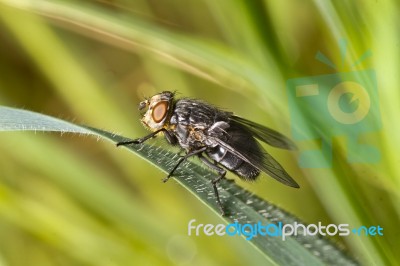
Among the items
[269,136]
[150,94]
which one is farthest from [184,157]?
[150,94]

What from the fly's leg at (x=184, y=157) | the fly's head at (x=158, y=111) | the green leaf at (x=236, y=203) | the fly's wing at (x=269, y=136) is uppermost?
the fly's wing at (x=269, y=136)

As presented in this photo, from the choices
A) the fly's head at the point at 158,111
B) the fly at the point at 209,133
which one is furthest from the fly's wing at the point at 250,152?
the fly's head at the point at 158,111

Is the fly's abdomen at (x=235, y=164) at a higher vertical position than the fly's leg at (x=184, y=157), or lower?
higher

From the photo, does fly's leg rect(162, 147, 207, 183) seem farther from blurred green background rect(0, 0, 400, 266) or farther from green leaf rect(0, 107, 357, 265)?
blurred green background rect(0, 0, 400, 266)

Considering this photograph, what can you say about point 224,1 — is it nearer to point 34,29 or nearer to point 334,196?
point 334,196

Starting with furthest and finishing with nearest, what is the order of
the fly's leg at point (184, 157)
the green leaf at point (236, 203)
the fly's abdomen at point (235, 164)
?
the fly's abdomen at point (235, 164), the fly's leg at point (184, 157), the green leaf at point (236, 203)

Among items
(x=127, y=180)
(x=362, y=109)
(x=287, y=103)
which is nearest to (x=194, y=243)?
→ (x=127, y=180)

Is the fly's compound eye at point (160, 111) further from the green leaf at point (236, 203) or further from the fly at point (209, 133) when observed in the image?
the green leaf at point (236, 203)

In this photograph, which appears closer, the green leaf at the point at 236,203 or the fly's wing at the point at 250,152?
the green leaf at the point at 236,203
